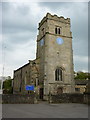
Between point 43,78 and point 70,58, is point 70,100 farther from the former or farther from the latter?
point 70,58

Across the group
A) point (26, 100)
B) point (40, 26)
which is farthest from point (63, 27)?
point (26, 100)

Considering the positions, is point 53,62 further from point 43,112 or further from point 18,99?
point 43,112

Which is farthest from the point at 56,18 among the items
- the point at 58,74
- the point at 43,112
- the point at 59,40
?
the point at 43,112

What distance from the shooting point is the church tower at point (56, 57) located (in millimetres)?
31266

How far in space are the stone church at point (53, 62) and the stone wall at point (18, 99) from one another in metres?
6.33

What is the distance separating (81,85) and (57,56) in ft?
53.2

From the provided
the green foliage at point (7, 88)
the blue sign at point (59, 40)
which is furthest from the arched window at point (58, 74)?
the green foliage at point (7, 88)

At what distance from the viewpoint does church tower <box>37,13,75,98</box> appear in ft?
103

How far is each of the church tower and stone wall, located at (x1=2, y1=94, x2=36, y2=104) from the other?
6321mm

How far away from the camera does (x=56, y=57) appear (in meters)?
33.4

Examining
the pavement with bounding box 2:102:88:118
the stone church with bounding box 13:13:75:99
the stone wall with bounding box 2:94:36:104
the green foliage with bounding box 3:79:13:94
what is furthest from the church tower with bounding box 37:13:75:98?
the green foliage with bounding box 3:79:13:94

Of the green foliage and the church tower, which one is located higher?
the church tower

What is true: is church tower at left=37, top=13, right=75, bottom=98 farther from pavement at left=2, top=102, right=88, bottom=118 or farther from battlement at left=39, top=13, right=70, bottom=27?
pavement at left=2, top=102, right=88, bottom=118

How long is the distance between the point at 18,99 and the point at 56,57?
1475 centimetres
